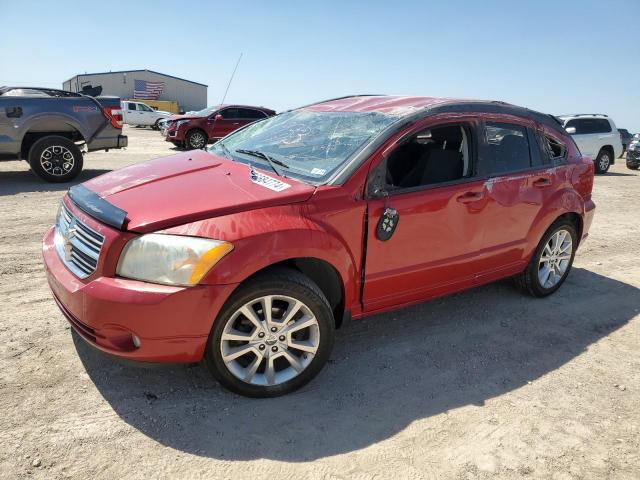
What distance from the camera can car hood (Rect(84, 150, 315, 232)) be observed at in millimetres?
2502

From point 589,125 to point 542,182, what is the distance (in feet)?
41.4

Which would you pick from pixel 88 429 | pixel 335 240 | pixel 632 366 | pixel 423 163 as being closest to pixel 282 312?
pixel 335 240

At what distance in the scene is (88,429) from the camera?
7.90 ft

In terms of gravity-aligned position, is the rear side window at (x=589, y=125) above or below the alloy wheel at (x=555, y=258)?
above

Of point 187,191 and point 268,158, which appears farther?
point 268,158

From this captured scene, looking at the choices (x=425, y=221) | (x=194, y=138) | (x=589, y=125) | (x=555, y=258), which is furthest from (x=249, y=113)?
(x=425, y=221)

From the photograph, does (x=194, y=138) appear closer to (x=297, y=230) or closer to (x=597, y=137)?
(x=597, y=137)

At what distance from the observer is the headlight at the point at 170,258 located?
237 cm

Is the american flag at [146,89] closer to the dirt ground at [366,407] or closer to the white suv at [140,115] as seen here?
the white suv at [140,115]

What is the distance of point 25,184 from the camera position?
329 inches

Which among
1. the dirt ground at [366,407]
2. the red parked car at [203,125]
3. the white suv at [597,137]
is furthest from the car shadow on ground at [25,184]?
the white suv at [597,137]

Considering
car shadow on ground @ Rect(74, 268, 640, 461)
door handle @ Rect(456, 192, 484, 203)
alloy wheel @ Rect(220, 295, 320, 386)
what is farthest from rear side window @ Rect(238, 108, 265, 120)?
alloy wheel @ Rect(220, 295, 320, 386)

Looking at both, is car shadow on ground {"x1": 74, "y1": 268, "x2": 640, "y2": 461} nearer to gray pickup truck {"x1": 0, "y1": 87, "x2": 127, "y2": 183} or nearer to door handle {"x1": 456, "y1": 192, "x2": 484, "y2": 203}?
→ door handle {"x1": 456, "y1": 192, "x2": 484, "y2": 203}

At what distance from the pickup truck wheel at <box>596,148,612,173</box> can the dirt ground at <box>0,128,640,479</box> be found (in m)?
12.8
